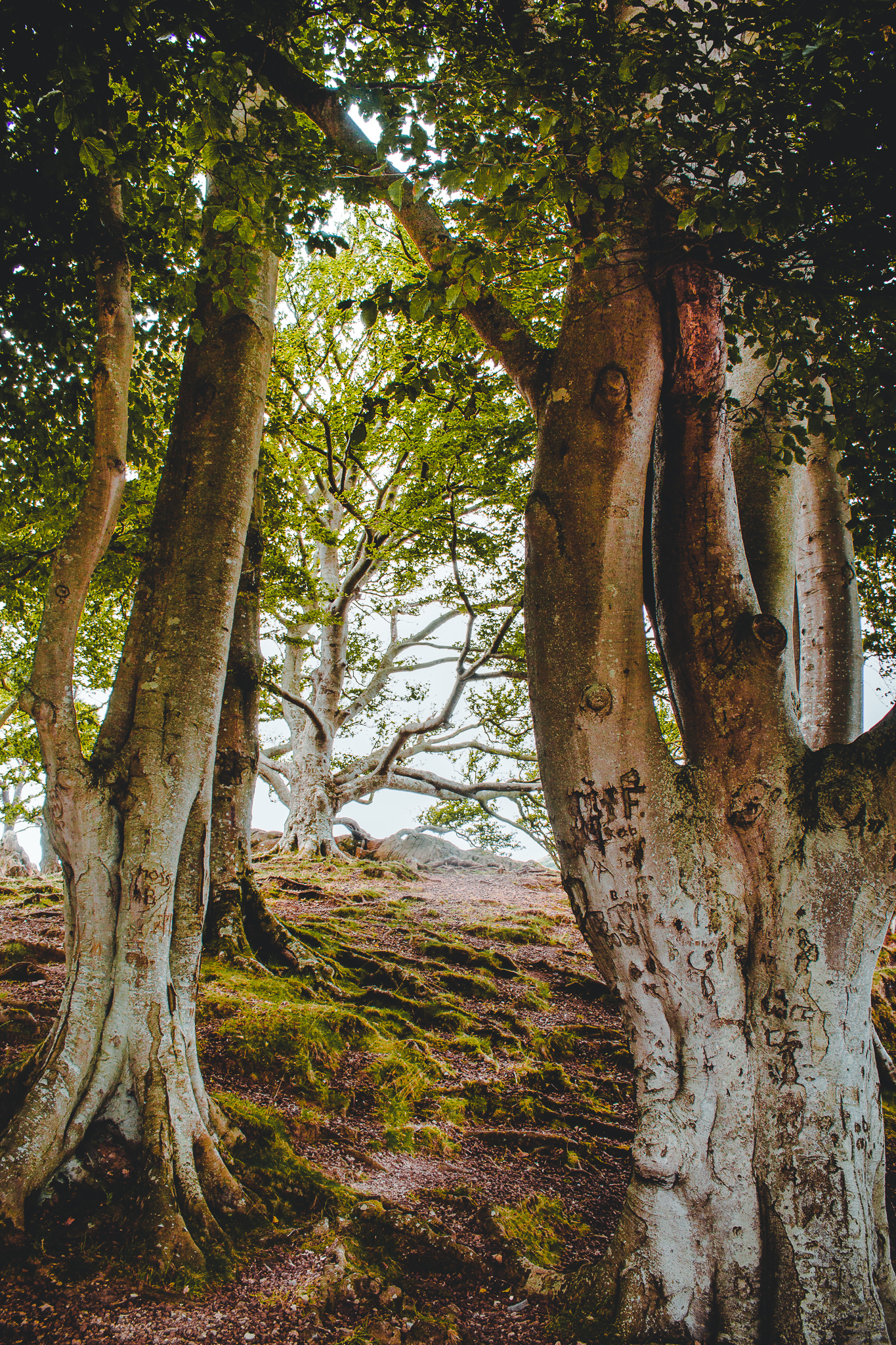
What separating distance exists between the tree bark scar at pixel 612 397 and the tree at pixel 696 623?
1 cm

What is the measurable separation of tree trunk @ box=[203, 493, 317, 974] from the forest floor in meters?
0.32

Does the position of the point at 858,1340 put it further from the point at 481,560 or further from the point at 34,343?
the point at 481,560

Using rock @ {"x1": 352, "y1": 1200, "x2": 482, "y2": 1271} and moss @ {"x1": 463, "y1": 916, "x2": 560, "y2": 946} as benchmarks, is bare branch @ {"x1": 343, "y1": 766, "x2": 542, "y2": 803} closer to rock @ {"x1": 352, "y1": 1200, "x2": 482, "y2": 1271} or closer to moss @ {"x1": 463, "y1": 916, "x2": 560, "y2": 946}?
moss @ {"x1": 463, "y1": 916, "x2": 560, "y2": 946}

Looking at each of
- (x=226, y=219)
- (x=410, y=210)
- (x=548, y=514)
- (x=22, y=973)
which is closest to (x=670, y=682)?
(x=548, y=514)

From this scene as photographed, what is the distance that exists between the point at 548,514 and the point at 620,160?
1.33 metres

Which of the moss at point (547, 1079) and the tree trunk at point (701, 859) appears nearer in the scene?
the tree trunk at point (701, 859)

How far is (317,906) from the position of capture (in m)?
8.15

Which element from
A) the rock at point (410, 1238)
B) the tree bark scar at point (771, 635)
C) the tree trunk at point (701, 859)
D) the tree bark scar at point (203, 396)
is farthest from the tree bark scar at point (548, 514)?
the rock at point (410, 1238)

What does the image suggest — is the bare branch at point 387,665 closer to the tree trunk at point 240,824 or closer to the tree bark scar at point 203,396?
the tree trunk at point 240,824

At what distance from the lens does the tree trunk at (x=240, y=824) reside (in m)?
5.15

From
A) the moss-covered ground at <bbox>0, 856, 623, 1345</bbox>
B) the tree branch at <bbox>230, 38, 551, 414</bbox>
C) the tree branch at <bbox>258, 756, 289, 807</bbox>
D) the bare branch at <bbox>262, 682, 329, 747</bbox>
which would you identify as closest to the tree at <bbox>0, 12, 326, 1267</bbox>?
the moss-covered ground at <bbox>0, 856, 623, 1345</bbox>

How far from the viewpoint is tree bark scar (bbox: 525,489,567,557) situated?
3.09m

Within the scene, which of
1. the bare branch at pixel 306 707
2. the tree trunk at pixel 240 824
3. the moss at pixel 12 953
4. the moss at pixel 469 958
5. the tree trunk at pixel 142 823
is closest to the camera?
the tree trunk at pixel 142 823

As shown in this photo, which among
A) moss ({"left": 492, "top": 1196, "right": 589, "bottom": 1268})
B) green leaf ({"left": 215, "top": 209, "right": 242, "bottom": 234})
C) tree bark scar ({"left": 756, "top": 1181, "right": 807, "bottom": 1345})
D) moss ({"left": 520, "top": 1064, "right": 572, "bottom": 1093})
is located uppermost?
green leaf ({"left": 215, "top": 209, "right": 242, "bottom": 234})
